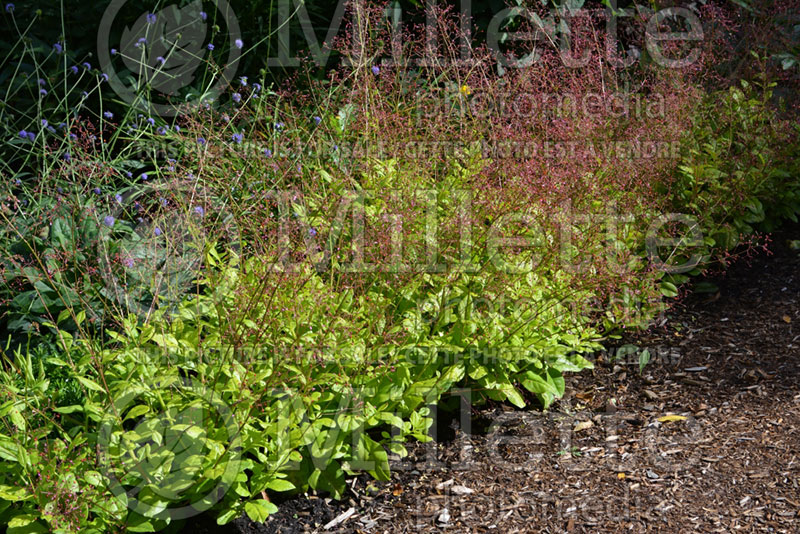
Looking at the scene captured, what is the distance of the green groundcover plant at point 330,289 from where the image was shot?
2.14 meters

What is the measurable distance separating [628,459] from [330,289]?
1.17 m

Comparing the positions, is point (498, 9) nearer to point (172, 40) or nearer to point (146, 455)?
point (172, 40)

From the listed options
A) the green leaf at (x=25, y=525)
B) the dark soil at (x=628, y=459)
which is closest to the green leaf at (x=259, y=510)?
the dark soil at (x=628, y=459)

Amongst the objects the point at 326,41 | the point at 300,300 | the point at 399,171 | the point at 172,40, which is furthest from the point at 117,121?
the point at 300,300

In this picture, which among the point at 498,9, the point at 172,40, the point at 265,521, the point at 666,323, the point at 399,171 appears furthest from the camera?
the point at 498,9

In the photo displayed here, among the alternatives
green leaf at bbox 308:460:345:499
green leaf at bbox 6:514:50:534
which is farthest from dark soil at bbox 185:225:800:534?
green leaf at bbox 6:514:50:534

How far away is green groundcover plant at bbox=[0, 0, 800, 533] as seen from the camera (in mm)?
2139

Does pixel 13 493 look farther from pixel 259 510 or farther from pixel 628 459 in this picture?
pixel 628 459

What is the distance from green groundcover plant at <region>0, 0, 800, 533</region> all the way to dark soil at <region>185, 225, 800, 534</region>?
0.38 ft

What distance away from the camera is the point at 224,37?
4.40 metres

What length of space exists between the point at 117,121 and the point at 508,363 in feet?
8.91

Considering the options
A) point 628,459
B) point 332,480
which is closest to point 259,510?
point 332,480

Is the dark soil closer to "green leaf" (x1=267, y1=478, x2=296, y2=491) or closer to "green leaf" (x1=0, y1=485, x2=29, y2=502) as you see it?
"green leaf" (x1=267, y1=478, x2=296, y2=491)

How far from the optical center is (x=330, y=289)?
237 centimetres
